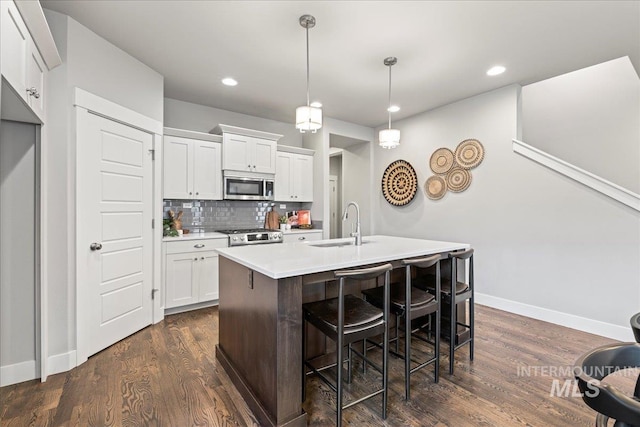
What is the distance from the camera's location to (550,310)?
10.7 feet

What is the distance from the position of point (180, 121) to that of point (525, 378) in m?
4.74

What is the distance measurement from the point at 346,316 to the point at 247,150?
312 cm

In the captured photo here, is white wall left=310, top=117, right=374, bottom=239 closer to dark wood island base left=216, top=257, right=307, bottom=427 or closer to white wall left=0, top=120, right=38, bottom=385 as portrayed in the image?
dark wood island base left=216, top=257, right=307, bottom=427

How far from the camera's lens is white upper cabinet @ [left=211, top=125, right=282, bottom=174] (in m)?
4.02

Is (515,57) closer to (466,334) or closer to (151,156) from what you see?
(466,334)

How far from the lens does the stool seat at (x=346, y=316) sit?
1650 mm

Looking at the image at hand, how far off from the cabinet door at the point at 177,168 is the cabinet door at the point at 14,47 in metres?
1.89

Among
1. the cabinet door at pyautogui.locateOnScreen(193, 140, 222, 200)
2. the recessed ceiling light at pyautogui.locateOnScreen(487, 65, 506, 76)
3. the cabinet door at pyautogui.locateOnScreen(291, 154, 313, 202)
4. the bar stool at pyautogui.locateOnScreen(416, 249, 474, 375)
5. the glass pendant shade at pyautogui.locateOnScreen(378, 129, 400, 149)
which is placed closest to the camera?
the bar stool at pyautogui.locateOnScreen(416, 249, 474, 375)

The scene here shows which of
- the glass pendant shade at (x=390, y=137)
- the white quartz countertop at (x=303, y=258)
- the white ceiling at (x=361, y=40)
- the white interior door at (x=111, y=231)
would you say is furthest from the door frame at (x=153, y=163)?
the glass pendant shade at (x=390, y=137)

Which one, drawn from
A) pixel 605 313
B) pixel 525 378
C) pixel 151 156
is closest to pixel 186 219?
pixel 151 156

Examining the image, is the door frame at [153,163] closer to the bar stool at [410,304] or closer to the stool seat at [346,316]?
the stool seat at [346,316]

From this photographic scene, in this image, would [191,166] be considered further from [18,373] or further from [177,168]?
[18,373]

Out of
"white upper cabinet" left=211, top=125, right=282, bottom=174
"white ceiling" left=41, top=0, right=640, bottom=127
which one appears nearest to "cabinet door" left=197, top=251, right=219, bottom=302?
"white upper cabinet" left=211, top=125, right=282, bottom=174

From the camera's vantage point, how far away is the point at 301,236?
14.7 feet
